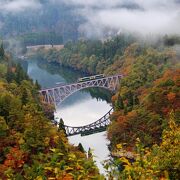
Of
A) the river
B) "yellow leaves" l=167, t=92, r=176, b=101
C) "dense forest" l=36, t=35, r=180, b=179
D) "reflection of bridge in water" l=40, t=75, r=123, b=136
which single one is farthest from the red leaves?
"reflection of bridge in water" l=40, t=75, r=123, b=136

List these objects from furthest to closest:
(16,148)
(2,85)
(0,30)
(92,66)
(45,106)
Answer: (0,30), (92,66), (45,106), (2,85), (16,148)

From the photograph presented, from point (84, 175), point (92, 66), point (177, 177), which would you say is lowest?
point (92, 66)

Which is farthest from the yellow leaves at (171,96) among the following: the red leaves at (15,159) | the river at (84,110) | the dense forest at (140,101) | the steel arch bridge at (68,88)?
the steel arch bridge at (68,88)

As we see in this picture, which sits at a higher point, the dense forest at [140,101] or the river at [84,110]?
the dense forest at [140,101]

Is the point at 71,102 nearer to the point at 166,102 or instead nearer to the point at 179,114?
the point at 166,102

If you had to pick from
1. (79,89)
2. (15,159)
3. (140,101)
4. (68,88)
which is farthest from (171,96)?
(79,89)

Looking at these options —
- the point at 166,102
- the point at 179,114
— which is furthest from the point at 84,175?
the point at 166,102

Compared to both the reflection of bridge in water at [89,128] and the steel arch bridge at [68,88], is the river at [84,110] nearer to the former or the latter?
the reflection of bridge in water at [89,128]
